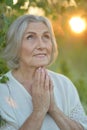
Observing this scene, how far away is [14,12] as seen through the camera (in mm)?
4973

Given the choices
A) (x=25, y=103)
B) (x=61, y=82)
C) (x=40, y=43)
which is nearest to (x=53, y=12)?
(x=61, y=82)

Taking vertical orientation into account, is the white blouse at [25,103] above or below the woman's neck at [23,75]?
below

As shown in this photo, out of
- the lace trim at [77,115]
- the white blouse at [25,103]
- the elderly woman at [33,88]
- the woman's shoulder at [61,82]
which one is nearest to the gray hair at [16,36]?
the elderly woman at [33,88]

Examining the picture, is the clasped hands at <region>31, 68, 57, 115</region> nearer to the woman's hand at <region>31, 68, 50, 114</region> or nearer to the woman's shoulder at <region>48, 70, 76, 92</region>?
the woman's hand at <region>31, 68, 50, 114</region>

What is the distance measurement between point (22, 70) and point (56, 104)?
13.3 inches

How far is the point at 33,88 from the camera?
4516mm

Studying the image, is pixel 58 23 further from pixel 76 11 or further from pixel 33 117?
pixel 33 117

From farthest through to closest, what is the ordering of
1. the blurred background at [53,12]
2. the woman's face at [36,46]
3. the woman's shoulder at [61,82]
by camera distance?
the woman's shoulder at [61,82]
the blurred background at [53,12]
the woman's face at [36,46]

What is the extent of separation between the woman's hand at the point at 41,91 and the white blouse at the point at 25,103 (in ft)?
0.29

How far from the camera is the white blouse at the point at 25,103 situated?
4484 millimetres

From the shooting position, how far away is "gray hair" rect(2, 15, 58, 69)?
14.8 feet

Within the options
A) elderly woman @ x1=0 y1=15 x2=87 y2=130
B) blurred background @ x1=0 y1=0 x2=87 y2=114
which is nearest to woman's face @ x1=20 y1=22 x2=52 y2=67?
elderly woman @ x1=0 y1=15 x2=87 y2=130

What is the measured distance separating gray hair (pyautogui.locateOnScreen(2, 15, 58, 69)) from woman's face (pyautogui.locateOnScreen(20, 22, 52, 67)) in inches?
1.1

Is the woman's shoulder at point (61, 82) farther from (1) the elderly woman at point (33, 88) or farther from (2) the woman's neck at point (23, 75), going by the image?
(2) the woman's neck at point (23, 75)
